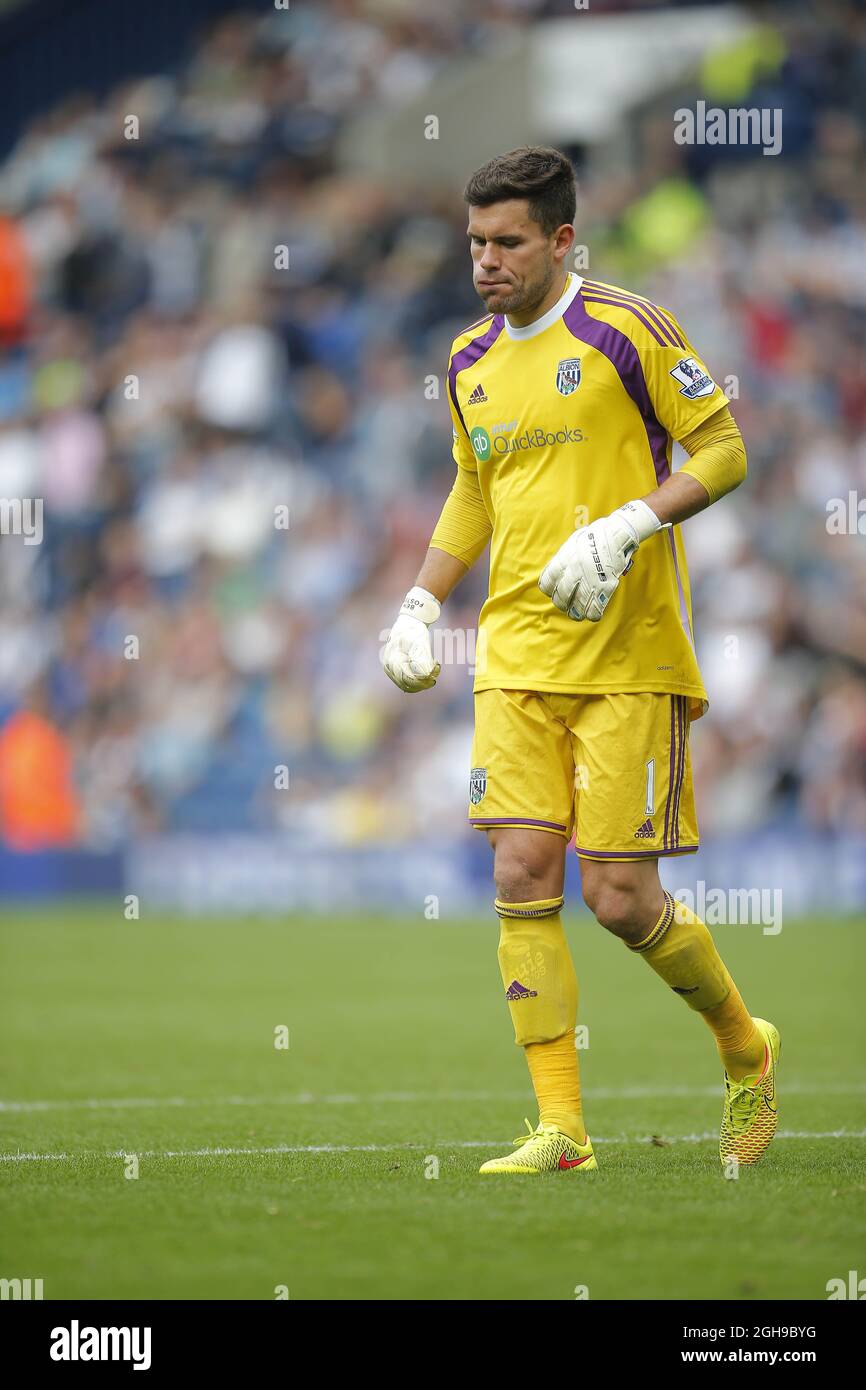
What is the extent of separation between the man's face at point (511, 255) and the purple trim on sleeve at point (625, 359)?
0.13 metres

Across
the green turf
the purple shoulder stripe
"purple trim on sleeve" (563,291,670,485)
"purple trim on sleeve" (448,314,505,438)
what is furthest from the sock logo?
the purple shoulder stripe

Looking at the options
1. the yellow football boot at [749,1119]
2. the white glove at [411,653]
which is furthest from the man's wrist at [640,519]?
the yellow football boot at [749,1119]

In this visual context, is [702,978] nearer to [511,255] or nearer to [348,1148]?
[348,1148]

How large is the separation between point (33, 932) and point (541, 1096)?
395 inches

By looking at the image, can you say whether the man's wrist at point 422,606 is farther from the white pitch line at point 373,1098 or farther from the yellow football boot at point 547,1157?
the white pitch line at point 373,1098

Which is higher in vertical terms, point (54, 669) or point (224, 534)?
point (224, 534)

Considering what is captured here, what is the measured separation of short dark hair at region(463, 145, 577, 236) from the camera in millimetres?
5328

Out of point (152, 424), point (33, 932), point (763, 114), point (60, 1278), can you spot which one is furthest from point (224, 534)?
point (60, 1278)

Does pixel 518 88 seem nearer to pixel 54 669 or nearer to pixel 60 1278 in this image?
pixel 54 669

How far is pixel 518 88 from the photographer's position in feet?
69.6

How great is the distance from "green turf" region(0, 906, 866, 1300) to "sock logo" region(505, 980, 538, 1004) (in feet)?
1.61

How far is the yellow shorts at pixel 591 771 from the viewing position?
17.3 ft

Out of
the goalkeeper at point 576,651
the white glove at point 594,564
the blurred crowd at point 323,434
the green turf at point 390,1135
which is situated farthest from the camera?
the blurred crowd at point 323,434

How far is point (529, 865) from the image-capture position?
17.4ft
